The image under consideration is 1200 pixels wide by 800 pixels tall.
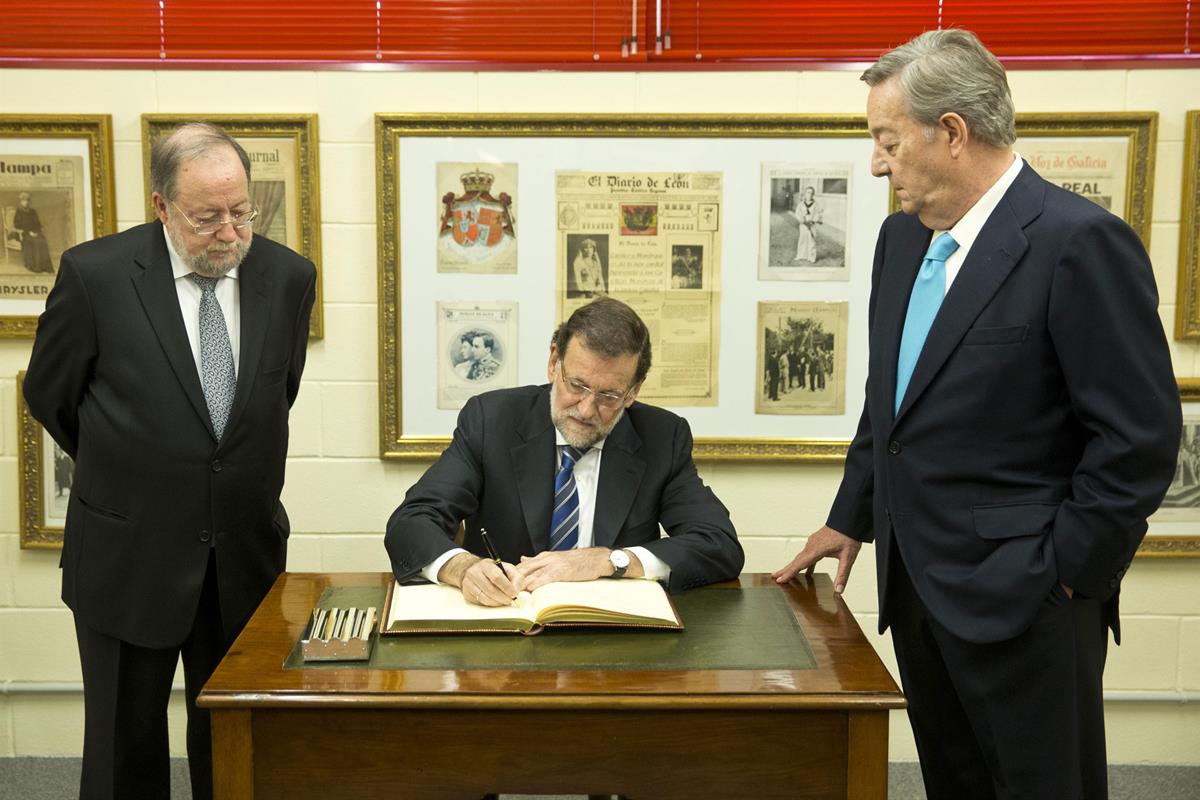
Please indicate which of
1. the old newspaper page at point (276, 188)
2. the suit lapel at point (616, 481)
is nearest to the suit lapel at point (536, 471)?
the suit lapel at point (616, 481)

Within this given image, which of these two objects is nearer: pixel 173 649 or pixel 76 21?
pixel 173 649

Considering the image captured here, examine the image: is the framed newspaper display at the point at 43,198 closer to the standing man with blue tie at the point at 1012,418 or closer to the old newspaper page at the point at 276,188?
the old newspaper page at the point at 276,188

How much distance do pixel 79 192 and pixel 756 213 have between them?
6.40ft

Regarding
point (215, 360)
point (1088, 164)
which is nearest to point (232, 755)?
point (215, 360)

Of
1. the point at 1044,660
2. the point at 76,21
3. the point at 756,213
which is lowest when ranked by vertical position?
the point at 1044,660

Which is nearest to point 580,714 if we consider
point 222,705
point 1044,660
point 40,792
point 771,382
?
point 222,705

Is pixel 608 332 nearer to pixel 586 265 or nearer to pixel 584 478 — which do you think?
pixel 584 478

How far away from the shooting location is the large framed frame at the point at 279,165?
3.37 m

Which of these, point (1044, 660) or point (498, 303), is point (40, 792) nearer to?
point (498, 303)

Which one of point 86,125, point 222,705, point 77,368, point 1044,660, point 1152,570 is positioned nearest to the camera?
point 222,705

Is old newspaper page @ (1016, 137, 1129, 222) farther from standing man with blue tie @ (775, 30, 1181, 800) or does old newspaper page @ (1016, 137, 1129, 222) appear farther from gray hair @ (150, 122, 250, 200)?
gray hair @ (150, 122, 250, 200)

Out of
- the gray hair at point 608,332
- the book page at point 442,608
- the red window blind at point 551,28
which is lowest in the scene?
the book page at point 442,608

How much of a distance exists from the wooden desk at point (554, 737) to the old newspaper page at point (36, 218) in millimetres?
2033

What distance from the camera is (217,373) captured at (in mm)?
2531
